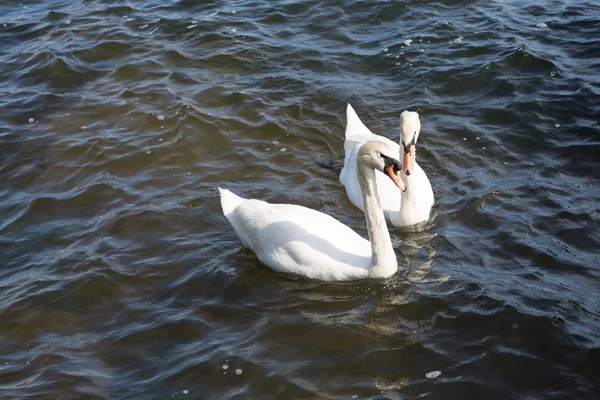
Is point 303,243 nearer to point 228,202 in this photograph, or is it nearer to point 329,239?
point 329,239

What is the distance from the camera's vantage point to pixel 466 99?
1087 centimetres

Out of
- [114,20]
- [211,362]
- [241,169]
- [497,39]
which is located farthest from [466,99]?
[114,20]

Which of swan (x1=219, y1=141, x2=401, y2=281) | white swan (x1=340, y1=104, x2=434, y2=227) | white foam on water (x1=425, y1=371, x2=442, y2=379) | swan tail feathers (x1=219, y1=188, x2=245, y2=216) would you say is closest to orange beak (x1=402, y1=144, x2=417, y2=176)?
white swan (x1=340, y1=104, x2=434, y2=227)

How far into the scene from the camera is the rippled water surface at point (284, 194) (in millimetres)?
6297

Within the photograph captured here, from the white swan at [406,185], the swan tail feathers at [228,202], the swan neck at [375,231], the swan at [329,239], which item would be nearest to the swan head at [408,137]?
the white swan at [406,185]

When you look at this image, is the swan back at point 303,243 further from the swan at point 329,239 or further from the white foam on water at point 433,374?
the white foam on water at point 433,374

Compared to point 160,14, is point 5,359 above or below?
below

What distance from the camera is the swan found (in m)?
7.17

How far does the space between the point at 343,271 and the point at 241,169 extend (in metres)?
2.91

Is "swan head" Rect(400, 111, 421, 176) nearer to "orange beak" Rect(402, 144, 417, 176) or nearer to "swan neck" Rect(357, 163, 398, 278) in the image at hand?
"orange beak" Rect(402, 144, 417, 176)

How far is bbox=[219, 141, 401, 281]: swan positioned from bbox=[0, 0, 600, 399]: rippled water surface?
228 millimetres

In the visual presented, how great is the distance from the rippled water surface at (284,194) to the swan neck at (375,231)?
258mm

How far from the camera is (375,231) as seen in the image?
7215mm

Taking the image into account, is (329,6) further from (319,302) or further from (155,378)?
(155,378)
